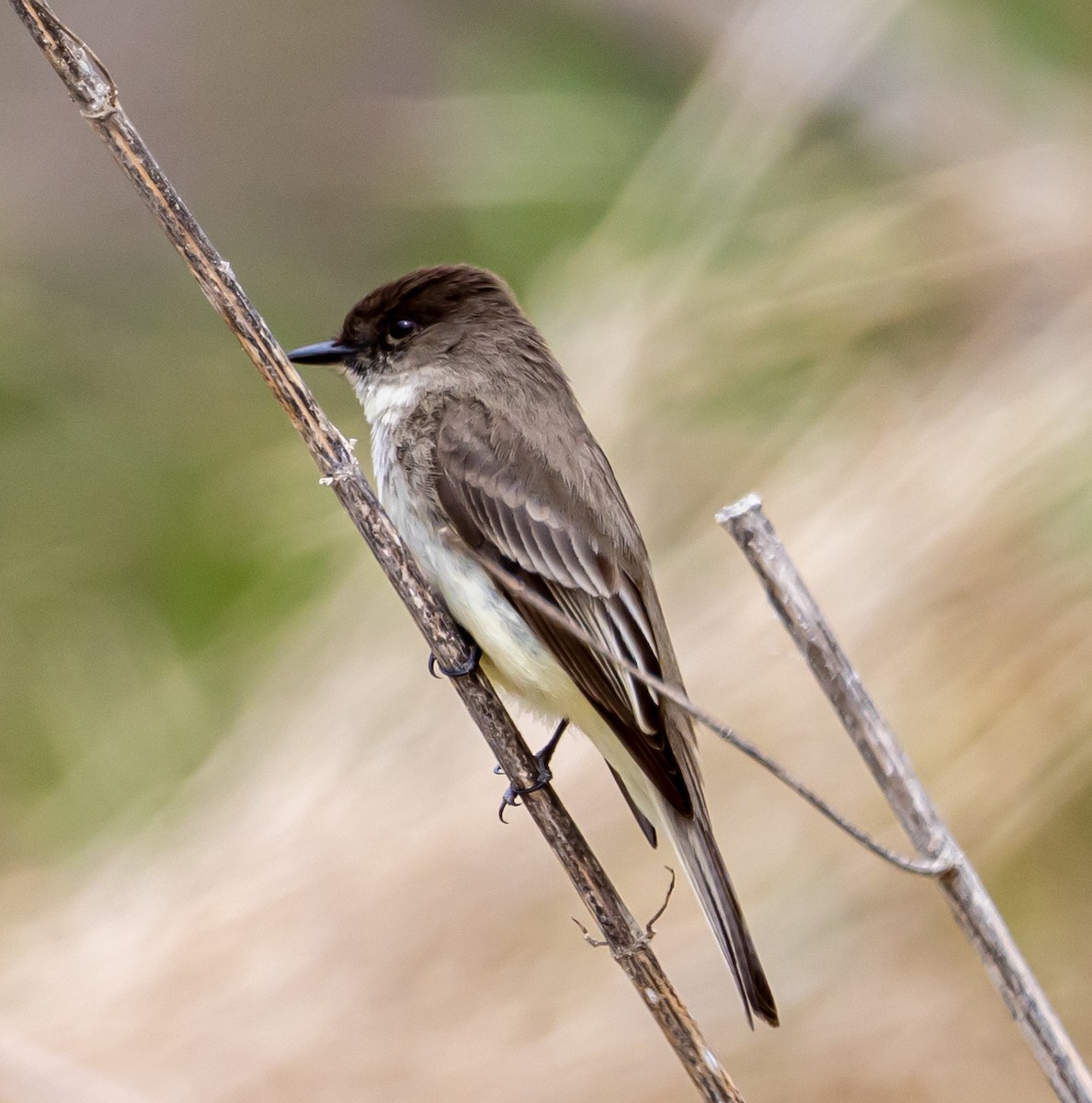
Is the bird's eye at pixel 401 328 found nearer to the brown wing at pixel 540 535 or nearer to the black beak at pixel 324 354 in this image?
the black beak at pixel 324 354

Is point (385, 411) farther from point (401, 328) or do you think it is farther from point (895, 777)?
point (895, 777)

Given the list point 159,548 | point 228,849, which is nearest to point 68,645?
point 159,548

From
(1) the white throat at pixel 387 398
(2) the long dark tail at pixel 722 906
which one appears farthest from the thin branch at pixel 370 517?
(1) the white throat at pixel 387 398

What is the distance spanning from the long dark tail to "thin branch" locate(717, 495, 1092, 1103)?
0.59 m

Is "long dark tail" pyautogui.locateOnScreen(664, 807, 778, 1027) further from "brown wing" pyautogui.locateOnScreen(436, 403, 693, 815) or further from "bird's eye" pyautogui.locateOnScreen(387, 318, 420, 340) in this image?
"bird's eye" pyautogui.locateOnScreen(387, 318, 420, 340)

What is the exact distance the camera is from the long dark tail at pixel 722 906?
222 centimetres

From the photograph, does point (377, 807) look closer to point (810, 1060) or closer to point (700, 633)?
point (700, 633)

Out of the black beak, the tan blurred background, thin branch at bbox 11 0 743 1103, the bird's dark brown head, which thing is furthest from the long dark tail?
the black beak

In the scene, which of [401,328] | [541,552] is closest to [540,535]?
[541,552]

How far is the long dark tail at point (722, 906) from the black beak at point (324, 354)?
1260 mm

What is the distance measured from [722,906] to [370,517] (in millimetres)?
852

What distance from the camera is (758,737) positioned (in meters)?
3.35

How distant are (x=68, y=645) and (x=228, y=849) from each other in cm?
107

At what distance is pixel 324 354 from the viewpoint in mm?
3119
